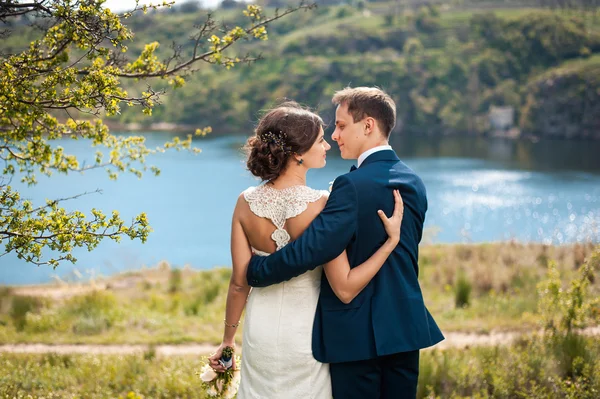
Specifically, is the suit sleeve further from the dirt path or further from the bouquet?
the dirt path

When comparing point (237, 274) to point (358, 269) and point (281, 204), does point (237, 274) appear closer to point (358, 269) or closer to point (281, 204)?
→ point (281, 204)

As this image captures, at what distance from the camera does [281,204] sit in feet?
8.95

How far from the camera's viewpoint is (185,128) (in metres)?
73.2

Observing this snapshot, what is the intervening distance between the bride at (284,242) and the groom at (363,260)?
7cm

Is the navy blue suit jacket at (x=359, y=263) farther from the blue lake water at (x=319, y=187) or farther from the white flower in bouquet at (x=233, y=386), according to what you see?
the blue lake water at (x=319, y=187)

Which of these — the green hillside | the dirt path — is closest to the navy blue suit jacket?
the dirt path

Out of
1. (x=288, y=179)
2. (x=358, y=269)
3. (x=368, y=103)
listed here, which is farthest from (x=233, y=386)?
(x=368, y=103)

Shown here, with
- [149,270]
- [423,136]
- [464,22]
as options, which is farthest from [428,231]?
[464,22]

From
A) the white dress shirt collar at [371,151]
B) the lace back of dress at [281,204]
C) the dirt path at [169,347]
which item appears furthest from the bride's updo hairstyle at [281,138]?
the dirt path at [169,347]

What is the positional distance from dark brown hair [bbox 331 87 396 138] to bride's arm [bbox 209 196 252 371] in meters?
0.62

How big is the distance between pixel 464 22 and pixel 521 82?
797 inches

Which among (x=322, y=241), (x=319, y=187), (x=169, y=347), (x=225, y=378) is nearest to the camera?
(x=322, y=241)

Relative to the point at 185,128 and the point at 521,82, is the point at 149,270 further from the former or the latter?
the point at 521,82

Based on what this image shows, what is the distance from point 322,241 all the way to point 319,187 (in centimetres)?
2924
